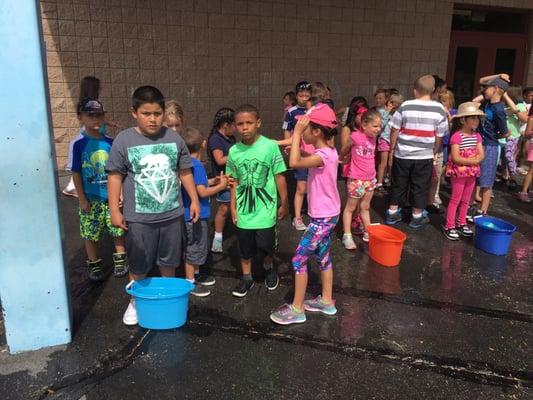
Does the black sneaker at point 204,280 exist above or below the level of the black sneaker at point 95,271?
below

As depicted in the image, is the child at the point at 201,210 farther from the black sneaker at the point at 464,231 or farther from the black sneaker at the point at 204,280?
the black sneaker at the point at 464,231

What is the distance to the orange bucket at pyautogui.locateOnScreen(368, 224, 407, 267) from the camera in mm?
4484

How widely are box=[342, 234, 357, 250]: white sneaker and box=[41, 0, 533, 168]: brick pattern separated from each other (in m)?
4.54

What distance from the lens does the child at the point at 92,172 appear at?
152 inches

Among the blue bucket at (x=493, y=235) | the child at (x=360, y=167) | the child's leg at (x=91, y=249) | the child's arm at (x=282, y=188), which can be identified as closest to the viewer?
the child's arm at (x=282, y=188)

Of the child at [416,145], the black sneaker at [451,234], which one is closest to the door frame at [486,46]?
the child at [416,145]

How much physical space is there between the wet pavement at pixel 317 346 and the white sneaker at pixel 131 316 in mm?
62

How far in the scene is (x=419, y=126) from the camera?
532cm

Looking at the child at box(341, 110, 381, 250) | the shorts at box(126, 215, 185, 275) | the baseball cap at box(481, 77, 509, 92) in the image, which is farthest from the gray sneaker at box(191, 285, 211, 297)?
the baseball cap at box(481, 77, 509, 92)

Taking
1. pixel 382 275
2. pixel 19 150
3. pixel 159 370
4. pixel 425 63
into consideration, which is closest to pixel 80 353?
pixel 159 370

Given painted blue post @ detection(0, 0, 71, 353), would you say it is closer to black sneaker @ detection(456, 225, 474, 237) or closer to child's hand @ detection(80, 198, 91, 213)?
child's hand @ detection(80, 198, 91, 213)

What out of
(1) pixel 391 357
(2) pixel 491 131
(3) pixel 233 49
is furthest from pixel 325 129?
(3) pixel 233 49

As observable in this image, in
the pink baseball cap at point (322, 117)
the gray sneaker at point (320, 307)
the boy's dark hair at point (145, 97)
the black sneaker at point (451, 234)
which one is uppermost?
the boy's dark hair at point (145, 97)

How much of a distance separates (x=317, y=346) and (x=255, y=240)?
1.05 meters
